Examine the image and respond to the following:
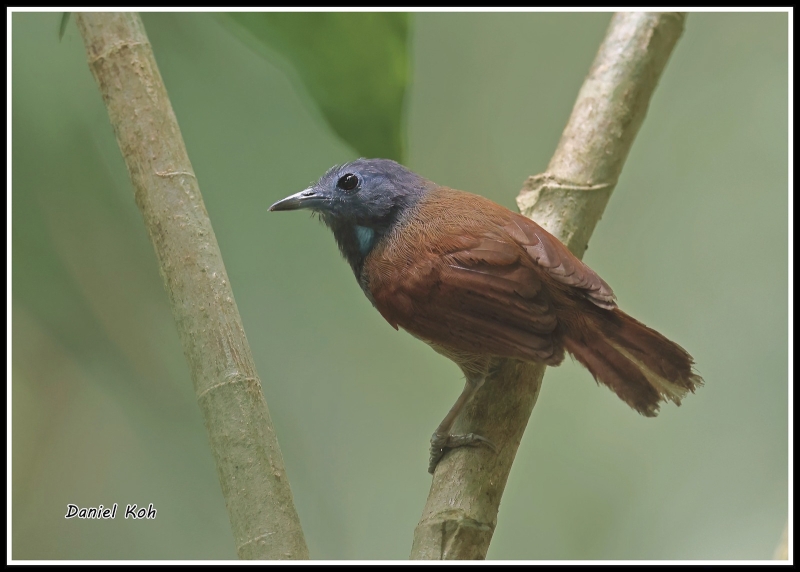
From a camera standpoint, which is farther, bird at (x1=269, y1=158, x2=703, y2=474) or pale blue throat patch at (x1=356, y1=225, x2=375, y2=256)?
pale blue throat patch at (x1=356, y1=225, x2=375, y2=256)

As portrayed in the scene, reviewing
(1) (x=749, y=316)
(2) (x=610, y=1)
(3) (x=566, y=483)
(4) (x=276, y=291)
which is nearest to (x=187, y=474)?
(4) (x=276, y=291)

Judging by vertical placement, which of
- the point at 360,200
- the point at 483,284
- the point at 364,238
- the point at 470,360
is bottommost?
the point at 470,360

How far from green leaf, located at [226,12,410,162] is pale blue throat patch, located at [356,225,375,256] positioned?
0.29 metres

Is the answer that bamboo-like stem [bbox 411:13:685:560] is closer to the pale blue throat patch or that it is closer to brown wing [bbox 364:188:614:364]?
brown wing [bbox 364:188:614:364]

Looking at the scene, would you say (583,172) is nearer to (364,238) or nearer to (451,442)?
(364,238)

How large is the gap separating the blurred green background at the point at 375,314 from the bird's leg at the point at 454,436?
121 cm

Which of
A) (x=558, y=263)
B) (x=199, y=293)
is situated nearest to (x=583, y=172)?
(x=558, y=263)

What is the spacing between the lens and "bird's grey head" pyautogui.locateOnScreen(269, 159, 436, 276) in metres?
2.06

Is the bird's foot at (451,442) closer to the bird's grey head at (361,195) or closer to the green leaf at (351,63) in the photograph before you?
the bird's grey head at (361,195)

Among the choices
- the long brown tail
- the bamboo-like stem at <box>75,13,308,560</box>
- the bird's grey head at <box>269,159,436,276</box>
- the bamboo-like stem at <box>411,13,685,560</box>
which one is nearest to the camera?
the bamboo-like stem at <box>75,13,308,560</box>

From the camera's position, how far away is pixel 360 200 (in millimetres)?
2076

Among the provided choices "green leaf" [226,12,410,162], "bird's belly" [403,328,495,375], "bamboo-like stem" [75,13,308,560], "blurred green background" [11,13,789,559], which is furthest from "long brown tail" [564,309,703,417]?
"blurred green background" [11,13,789,559]

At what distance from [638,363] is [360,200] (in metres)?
0.95

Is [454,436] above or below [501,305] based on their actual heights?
below
